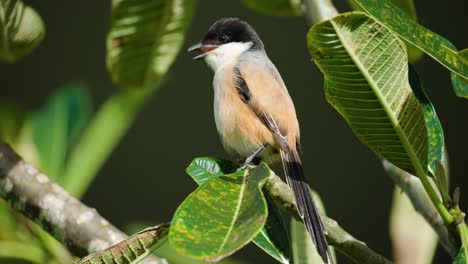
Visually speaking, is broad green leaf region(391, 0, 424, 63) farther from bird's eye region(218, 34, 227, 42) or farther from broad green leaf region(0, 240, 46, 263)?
broad green leaf region(0, 240, 46, 263)

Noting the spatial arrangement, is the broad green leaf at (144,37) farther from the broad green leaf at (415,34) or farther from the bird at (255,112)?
the broad green leaf at (415,34)

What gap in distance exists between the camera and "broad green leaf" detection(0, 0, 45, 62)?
6.45ft

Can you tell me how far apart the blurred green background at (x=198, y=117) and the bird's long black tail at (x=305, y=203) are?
2269mm

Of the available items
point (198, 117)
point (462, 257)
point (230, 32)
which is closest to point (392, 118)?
point (462, 257)

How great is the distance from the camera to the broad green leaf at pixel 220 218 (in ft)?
3.60

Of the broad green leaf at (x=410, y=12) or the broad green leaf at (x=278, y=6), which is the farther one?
the broad green leaf at (x=278, y=6)

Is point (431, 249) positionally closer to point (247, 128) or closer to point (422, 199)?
point (422, 199)

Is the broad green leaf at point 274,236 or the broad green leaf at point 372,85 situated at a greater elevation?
the broad green leaf at point 372,85

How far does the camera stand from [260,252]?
4.53 metres

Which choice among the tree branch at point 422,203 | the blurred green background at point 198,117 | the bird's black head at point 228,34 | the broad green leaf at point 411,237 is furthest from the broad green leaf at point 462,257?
the blurred green background at point 198,117

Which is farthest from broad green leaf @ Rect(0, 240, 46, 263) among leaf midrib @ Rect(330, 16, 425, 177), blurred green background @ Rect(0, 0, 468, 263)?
blurred green background @ Rect(0, 0, 468, 263)

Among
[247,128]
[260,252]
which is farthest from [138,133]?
[247,128]

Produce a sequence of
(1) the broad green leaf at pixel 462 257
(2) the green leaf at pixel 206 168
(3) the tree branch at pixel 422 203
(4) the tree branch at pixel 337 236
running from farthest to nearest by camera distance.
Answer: (2) the green leaf at pixel 206 168 → (3) the tree branch at pixel 422 203 → (4) the tree branch at pixel 337 236 → (1) the broad green leaf at pixel 462 257

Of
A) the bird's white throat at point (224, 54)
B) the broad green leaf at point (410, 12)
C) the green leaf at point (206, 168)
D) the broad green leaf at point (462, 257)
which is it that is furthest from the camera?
the bird's white throat at point (224, 54)
